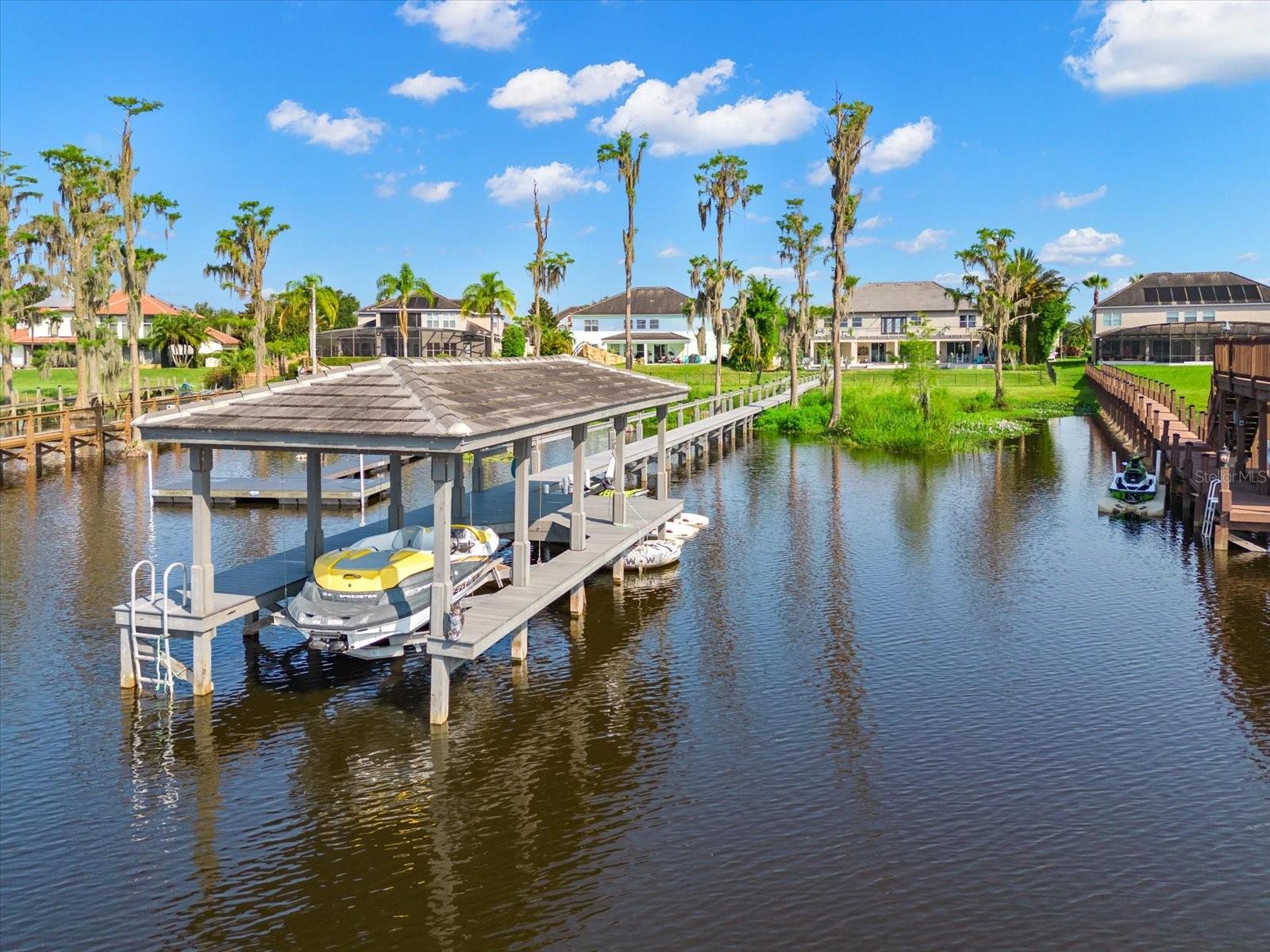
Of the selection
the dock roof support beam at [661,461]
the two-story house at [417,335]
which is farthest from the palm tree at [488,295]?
the dock roof support beam at [661,461]

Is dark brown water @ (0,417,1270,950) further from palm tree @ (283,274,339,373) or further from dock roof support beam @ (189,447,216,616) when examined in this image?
palm tree @ (283,274,339,373)

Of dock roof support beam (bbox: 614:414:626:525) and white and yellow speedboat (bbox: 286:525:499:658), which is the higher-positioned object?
dock roof support beam (bbox: 614:414:626:525)

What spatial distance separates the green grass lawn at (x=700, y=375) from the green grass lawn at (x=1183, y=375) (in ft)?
84.2

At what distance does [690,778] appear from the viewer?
1385 centimetres

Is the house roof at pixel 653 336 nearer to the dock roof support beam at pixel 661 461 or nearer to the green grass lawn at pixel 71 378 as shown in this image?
the green grass lawn at pixel 71 378

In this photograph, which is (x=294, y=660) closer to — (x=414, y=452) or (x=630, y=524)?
(x=414, y=452)

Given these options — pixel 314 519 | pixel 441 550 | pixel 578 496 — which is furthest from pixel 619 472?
pixel 441 550

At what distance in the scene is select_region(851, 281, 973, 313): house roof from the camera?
107000mm

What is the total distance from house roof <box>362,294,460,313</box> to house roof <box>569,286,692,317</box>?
49.4 feet

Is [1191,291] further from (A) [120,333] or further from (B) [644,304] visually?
(A) [120,333]

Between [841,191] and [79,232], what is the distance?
35.1 meters

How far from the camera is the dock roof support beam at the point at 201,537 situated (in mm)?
15820

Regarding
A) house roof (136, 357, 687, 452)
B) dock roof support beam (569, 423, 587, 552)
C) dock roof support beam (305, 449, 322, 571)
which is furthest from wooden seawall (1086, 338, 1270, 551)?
dock roof support beam (305, 449, 322, 571)

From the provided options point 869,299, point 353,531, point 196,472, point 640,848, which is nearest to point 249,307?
point 869,299
